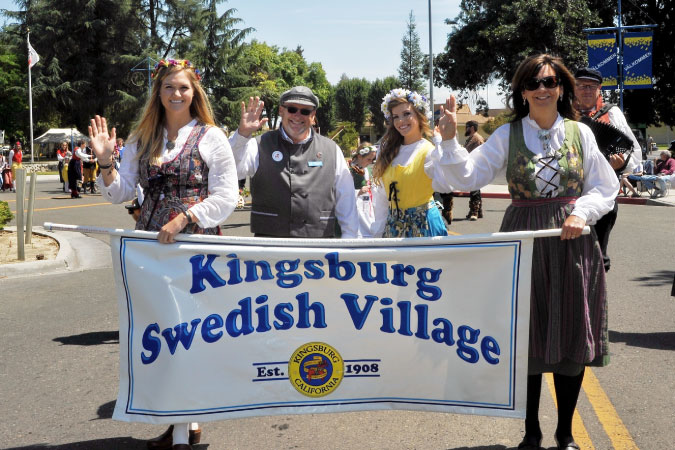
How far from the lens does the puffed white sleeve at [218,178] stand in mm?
3721

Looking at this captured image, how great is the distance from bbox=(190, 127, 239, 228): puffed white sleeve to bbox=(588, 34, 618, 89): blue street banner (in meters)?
21.9

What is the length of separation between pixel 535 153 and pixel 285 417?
7.15ft

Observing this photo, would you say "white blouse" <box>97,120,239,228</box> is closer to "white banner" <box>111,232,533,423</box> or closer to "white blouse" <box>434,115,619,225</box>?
"white banner" <box>111,232,533,423</box>

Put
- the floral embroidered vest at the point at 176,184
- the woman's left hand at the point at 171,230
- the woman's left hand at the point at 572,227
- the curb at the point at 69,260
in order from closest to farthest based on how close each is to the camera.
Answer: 1. the woman's left hand at the point at 572,227
2. the woman's left hand at the point at 171,230
3. the floral embroidered vest at the point at 176,184
4. the curb at the point at 69,260

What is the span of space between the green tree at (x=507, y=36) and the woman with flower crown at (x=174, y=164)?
3337 cm

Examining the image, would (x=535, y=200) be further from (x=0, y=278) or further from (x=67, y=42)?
(x=67, y=42)

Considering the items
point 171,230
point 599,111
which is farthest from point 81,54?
point 171,230

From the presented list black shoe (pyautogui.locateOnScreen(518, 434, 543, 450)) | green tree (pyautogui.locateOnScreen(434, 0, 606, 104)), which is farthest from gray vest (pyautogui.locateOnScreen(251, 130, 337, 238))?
green tree (pyautogui.locateOnScreen(434, 0, 606, 104))

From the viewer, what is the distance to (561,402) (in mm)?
3770

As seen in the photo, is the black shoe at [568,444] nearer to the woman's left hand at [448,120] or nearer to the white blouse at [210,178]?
the woman's left hand at [448,120]

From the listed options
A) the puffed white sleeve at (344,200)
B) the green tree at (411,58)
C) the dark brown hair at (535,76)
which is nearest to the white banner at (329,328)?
the dark brown hair at (535,76)

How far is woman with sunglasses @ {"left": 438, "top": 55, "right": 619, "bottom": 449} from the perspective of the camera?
360cm

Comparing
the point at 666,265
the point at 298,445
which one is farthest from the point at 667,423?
the point at 666,265

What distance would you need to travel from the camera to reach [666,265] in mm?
9734
